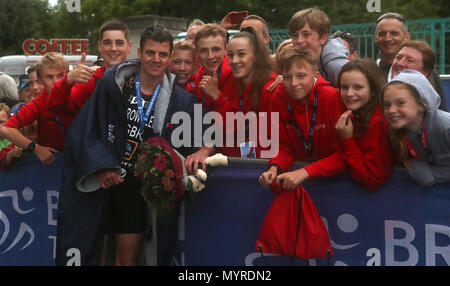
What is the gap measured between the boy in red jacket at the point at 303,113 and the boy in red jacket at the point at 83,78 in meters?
1.43

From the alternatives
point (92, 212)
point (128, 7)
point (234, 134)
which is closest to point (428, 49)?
point (234, 134)

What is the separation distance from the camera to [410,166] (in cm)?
327

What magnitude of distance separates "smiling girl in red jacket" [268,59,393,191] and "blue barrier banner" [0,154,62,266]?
1999 mm

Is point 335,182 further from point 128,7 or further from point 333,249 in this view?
point 128,7

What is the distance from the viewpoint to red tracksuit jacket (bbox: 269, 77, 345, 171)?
358cm

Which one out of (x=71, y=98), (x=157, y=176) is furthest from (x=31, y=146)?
(x=157, y=176)

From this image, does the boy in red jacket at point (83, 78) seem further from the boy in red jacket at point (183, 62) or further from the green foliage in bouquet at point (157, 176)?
the green foliage in bouquet at point (157, 176)

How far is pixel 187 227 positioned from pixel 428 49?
2.10m

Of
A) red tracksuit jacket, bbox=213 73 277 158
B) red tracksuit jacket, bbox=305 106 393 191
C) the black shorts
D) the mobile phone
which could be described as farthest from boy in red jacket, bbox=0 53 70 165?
red tracksuit jacket, bbox=305 106 393 191

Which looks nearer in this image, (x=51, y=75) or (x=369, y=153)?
(x=369, y=153)

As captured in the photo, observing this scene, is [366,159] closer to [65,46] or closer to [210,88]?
[210,88]

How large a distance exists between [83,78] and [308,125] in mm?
1622

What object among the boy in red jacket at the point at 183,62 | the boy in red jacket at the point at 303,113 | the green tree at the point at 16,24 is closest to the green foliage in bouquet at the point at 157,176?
the boy in red jacket at the point at 303,113

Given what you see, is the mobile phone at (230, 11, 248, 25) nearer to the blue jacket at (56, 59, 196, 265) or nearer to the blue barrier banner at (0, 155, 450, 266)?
the blue jacket at (56, 59, 196, 265)
